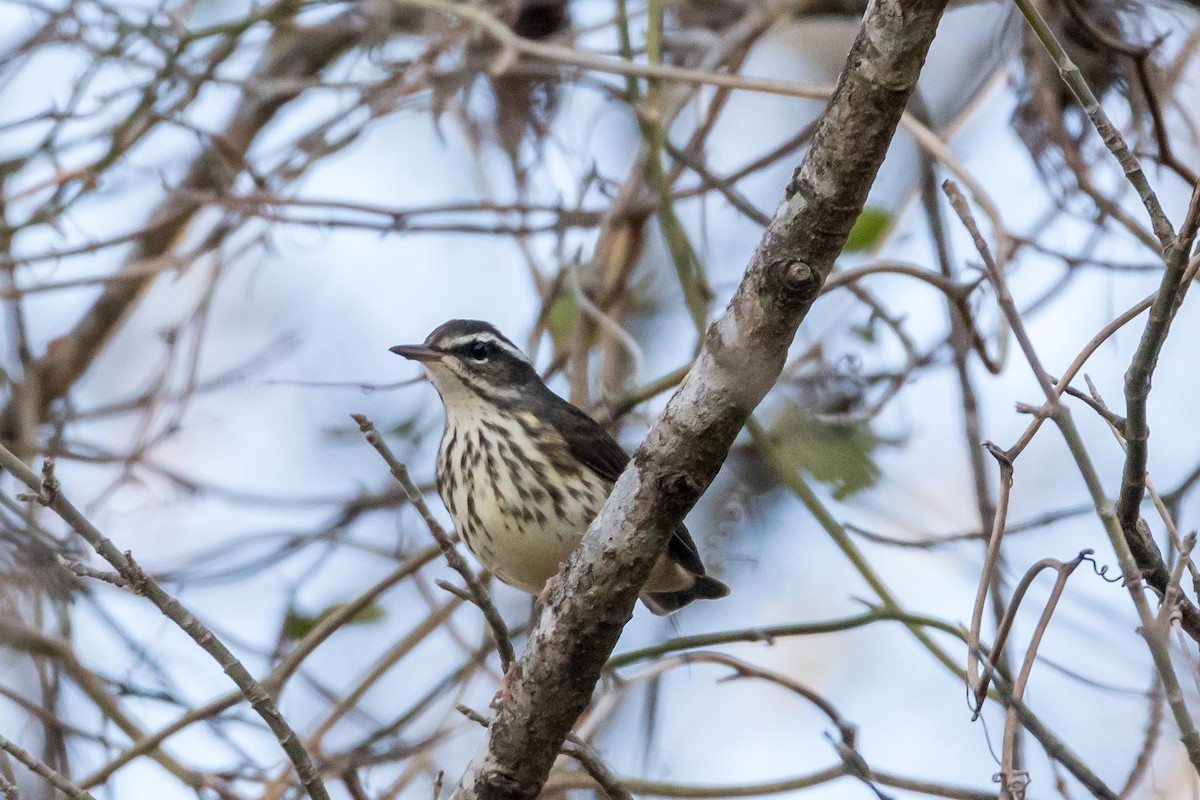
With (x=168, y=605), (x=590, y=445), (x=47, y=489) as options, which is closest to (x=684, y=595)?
(x=590, y=445)

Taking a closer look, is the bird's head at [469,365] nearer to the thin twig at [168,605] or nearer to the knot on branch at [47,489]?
the thin twig at [168,605]

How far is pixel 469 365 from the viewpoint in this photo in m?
4.61

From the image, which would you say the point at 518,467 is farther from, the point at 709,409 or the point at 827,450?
the point at 709,409

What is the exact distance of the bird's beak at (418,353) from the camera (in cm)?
445

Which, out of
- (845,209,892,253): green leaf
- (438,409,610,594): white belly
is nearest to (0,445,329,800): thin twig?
(438,409,610,594): white belly

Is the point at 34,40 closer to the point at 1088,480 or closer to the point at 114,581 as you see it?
the point at 114,581

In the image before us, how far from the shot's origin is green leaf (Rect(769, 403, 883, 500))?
4.78 metres

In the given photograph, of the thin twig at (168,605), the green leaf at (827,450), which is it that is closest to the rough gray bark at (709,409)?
the thin twig at (168,605)

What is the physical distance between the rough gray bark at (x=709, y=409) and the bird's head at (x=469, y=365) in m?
1.65

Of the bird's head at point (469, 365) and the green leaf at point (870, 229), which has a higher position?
the green leaf at point (870, 229)

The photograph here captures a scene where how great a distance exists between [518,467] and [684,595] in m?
0.84

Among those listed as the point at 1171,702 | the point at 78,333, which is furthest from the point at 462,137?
the point at 1171,702

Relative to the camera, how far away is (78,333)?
5906mm

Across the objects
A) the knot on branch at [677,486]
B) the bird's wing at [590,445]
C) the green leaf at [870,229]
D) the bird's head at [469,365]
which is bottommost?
the knot on branch at [677,486]
